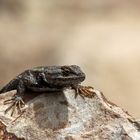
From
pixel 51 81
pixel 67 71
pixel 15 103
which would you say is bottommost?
pixel 15 103

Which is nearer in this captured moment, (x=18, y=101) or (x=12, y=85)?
(x=18, y=101)

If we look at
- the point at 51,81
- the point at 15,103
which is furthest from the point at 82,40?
the point at 15,103

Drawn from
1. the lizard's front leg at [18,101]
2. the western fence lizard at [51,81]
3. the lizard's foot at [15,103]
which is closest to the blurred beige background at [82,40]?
the western fence lizard at [51,81]

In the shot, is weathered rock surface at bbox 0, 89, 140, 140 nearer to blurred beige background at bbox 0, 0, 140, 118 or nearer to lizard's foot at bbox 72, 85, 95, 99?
lizard's foot at bbox 72, 85, 95, 99

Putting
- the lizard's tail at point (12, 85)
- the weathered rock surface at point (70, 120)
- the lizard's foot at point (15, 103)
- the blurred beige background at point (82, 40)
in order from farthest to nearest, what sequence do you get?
the blurred beige background at point (82, 40) → the lizard's tail at point (12, 85) → the lizard's foot at point (15, 103) → the weathered rock surface at point (70, 120)

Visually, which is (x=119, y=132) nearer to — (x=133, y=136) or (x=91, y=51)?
(x=133, y=136)

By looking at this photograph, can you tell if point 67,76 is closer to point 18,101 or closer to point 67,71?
point 67,71

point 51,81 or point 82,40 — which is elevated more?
point 51,81

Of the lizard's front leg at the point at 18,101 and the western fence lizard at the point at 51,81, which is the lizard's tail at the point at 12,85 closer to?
the western fence lizard at the point at 51,81
